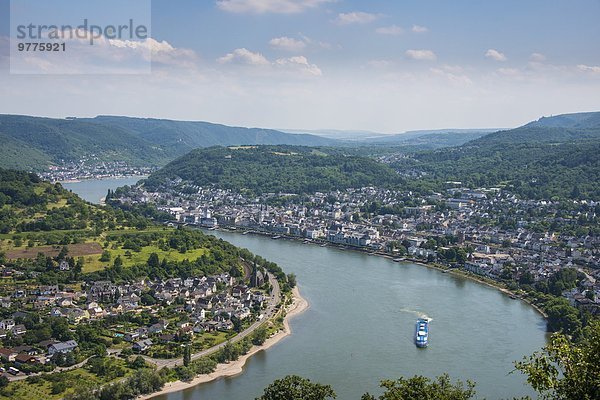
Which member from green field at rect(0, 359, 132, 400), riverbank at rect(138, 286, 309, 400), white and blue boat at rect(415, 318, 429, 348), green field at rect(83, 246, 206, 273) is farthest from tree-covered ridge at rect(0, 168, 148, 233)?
white and blue boat at rect(415, 318, 429, 348)

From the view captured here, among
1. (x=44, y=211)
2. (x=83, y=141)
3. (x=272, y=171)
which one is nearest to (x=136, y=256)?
(x=44, y=211)

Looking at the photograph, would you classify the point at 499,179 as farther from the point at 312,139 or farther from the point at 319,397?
the point at 312,139

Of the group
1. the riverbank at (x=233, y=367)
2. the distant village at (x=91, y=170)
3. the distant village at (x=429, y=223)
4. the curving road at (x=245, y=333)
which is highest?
the distant village at (x=91, y=170)

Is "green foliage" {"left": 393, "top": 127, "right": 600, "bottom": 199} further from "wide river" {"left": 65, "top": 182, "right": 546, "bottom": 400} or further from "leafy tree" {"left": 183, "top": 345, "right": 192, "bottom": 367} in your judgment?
"leafy tree" {"left": 183, "top": 345, "right": 192, "bottom": 367}

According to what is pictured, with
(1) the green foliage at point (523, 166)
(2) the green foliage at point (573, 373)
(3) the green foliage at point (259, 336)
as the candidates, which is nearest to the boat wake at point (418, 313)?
(3) the green foliage at point (259, 336)

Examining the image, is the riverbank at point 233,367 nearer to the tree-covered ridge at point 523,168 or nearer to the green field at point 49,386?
the green field at point 49,386

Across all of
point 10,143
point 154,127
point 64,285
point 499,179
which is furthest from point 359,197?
point 154,127
